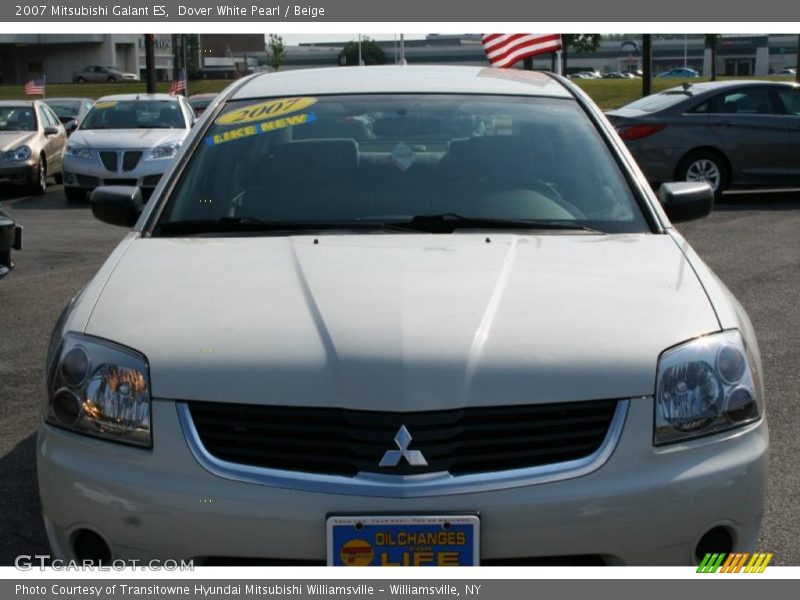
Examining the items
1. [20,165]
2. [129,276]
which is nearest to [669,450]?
[129,276]

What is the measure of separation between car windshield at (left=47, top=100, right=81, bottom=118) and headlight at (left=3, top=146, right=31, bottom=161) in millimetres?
9635

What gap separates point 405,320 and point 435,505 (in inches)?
20.3

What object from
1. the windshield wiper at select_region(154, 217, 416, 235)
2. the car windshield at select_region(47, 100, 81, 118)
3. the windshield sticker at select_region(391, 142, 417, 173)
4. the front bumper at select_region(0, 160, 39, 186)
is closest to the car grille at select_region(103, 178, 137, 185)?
the front bumper at select_region(0, 160, 39, 186)

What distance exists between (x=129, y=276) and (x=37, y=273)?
6.73m

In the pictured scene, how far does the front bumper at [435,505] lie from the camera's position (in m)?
2.79

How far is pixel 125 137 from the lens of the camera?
16547mm

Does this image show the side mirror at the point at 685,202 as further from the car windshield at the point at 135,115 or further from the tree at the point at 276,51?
the tree at the point at 276,51

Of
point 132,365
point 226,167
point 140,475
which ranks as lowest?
point 140,475

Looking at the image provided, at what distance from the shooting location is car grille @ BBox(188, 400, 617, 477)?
285 cm

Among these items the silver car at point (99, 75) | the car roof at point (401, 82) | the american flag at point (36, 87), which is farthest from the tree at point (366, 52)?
the car roof at point (401, 82)

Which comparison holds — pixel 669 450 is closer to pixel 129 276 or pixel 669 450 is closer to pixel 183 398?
pixel 183 398

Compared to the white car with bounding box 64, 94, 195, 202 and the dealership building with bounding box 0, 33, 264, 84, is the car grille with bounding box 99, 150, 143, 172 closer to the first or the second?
the white car with bounding box 64, 94, 195, 202

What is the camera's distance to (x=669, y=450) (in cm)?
291

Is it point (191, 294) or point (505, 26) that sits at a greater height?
point (505, 26)
